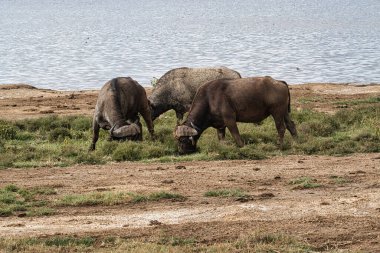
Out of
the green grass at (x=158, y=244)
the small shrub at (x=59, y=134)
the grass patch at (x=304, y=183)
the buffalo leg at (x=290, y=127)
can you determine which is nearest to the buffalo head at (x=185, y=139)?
the buffalo leg at (x=290, y=127)

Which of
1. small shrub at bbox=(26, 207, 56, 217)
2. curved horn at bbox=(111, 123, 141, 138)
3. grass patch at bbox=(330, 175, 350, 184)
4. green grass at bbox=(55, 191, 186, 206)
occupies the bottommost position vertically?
grass patch at bbox=(330, 175, 350, 184)

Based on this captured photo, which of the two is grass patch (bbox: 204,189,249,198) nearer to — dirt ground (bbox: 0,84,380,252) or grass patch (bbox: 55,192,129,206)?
dirt ground (bbox: 0,84,380,252)

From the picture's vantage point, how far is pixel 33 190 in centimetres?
1504

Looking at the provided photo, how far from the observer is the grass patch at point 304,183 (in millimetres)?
14867

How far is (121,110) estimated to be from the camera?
20.2m

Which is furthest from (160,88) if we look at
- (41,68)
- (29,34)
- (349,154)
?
(29,34)

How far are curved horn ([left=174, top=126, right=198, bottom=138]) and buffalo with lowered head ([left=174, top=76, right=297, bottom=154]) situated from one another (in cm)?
11

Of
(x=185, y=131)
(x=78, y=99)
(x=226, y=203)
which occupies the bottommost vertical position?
(x=78, y=99)

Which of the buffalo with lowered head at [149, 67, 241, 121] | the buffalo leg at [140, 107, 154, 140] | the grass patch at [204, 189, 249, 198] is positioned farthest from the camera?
the buffalo with lowered head at [149, 67, 241, 121]

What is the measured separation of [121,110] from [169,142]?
1.30 metres

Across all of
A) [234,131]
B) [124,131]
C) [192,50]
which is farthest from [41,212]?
[192,50]

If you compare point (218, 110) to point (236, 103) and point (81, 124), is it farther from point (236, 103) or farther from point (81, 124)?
point (81, 124)

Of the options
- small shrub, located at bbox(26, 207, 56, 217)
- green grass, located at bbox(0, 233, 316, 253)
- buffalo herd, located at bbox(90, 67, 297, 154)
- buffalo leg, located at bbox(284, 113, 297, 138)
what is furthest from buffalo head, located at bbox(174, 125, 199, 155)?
green grass, located at bbox(0, 233, 316, 253)

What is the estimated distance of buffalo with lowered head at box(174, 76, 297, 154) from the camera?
1983 cm
